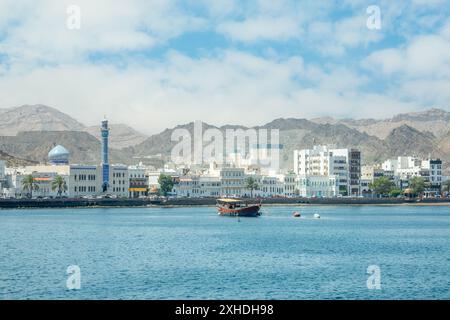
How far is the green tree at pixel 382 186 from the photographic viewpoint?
6757 inches

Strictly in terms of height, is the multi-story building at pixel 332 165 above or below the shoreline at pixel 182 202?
above

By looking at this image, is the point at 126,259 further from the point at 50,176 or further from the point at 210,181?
the point at 210,181

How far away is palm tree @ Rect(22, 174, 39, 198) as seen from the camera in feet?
464

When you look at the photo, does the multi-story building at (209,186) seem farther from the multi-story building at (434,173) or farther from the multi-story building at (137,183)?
the multi-story building at (434,173)

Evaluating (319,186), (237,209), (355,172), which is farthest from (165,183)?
(237,209)

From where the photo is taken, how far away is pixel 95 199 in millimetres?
139250

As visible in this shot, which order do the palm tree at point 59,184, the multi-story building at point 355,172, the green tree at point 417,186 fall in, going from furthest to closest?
the multi-story building at point 355,172, the green tree at point 417,186, the palm tree at point 59,184

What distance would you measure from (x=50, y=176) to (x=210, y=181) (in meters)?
34.9

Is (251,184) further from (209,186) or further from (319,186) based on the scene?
(319,186)

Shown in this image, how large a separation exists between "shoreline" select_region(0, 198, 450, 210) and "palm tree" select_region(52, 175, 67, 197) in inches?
289

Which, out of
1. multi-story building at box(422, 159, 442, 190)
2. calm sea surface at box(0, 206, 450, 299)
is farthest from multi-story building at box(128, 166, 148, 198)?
calm sea surface at box(0, 206, 450, 299)

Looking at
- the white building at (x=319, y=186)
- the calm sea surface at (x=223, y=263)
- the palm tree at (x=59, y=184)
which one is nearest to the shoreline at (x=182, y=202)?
the palm tree at (x=59, y=184)

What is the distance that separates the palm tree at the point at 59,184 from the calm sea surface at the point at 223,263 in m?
66.8
